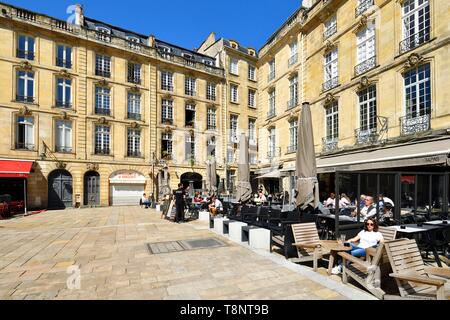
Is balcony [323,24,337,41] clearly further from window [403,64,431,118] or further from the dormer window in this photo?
the dormer window

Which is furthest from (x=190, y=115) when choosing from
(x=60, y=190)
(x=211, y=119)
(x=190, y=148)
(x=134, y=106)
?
(x=60, y=190)

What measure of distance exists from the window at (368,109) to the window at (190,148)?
1506 cm

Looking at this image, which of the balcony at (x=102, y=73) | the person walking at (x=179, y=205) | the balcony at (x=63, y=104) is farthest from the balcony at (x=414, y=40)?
the balcony at (x=63, y=104)

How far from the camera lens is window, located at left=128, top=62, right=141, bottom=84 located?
2336cm

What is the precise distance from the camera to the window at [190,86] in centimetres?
2621

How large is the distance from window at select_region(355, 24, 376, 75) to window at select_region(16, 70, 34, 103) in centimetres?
2186

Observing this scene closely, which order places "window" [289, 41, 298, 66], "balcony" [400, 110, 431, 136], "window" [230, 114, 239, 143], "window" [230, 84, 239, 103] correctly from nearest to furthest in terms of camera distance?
"balcony" [400, 110, 431, 136] < "window" [289, 41, 298, 66] < "window" [230, 114, 239, 143] < "window" [230, 84, 239, 103]

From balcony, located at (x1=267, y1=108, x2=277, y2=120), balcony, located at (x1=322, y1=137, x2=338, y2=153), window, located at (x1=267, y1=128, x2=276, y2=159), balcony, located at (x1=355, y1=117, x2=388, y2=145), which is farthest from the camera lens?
window, located at (x1=267, y1=128, x2=276, y2=159)

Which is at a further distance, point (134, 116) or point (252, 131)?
point (252, 131)

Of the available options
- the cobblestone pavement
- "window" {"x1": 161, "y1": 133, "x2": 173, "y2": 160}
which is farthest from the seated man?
"window" {"x1": 161, "y1": 133, "x2": 173, "y2": 160}

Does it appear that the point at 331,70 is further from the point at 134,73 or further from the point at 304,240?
the point at 134,73

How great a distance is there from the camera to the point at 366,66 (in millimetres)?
15008

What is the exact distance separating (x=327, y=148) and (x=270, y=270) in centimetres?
1411

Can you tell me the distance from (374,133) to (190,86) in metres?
17.7
